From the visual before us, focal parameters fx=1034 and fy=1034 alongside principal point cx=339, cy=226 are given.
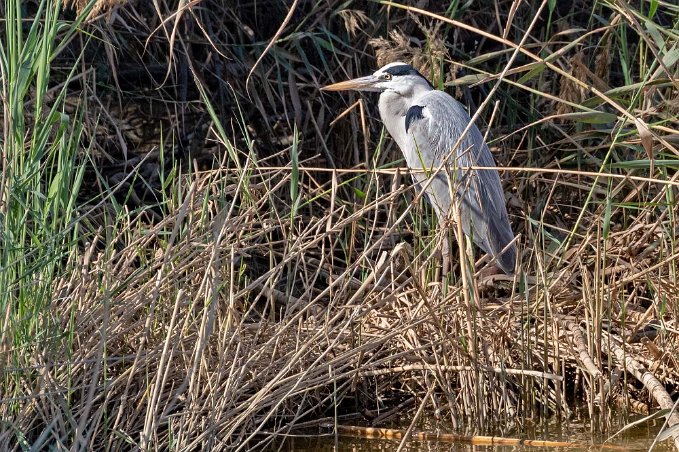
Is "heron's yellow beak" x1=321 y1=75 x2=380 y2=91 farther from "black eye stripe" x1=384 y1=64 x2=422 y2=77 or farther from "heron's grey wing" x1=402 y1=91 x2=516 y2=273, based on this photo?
"heron's grey wing" x1=402 y1=91 x2=516 y2=273

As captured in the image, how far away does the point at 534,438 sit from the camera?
9.19 feet

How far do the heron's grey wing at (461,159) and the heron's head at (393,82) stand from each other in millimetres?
111

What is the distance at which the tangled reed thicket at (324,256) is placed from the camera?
2256mm

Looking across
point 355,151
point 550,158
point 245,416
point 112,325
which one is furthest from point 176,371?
point 550,158

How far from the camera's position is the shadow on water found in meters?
2.72

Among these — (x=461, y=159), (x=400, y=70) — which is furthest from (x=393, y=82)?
(x=461, y=159)

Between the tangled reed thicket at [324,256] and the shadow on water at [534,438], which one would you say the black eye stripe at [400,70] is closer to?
the tangled reed thicket at [324,256]

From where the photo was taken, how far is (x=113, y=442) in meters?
2.39

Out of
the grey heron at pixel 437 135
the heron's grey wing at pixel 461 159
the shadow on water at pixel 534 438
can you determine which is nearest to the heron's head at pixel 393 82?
the grey heron at pixel 437 135

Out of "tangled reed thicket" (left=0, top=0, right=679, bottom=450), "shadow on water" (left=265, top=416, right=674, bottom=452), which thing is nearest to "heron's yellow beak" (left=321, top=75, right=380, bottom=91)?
"tangled reed thicket" (left=0, top=0, right=679, bottom=450)

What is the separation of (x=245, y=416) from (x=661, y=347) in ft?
4.75

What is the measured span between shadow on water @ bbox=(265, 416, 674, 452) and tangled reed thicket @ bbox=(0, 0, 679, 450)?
60mm

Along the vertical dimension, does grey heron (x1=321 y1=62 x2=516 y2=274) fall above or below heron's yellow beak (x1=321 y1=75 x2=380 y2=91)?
below

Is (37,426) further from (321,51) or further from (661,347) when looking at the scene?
(321,51)
